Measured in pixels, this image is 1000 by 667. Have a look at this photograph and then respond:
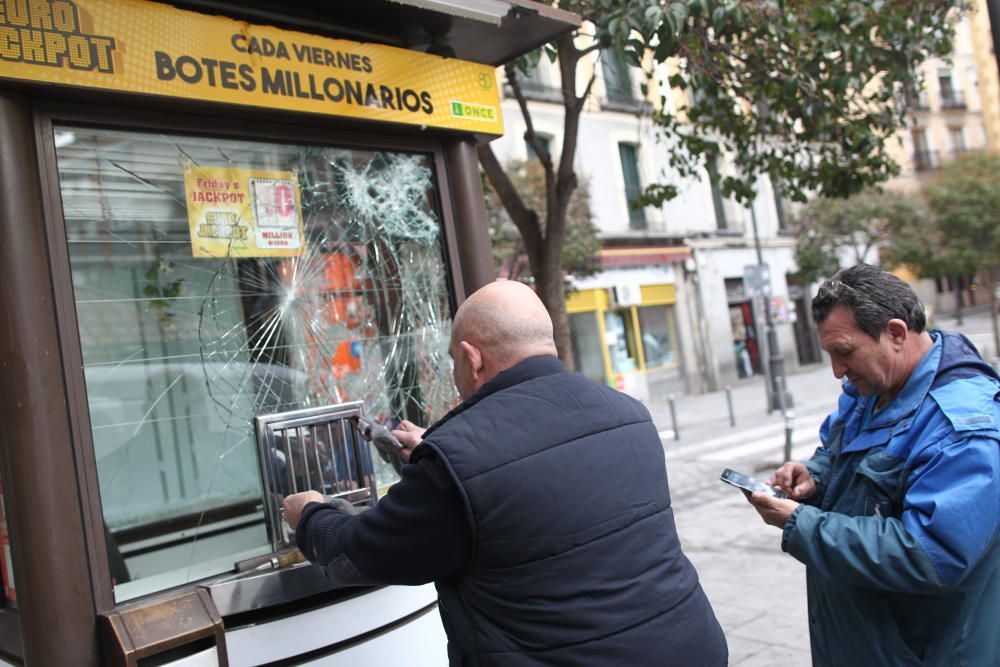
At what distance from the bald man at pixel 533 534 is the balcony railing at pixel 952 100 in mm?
43946

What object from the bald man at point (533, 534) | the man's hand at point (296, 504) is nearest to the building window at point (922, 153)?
the bald man at point (533, 534)

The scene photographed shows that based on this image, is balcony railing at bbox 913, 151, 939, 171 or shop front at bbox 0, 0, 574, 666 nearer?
shop front at bbox 0, 0, 574, 666

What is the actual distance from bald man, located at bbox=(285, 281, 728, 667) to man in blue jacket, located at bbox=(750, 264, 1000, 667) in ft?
1.32

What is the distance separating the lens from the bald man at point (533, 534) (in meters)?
1.58

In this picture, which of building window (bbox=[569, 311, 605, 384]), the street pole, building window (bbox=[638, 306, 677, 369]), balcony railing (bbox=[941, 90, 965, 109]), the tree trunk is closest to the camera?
the tree trunk

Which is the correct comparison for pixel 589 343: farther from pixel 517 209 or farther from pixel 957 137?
pixel 957 137

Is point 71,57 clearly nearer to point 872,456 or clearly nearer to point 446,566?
point 446,566

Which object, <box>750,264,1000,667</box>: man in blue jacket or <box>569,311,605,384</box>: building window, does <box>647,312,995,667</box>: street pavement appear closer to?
<box>750,264,1000,667</box>: man in blue jacket

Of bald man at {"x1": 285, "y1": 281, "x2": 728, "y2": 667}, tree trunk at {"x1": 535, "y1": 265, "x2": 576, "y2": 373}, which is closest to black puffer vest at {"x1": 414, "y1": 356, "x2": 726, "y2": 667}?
bald man at {"x1": 285, "y1": 281, "x2": 728, "y2": 667}

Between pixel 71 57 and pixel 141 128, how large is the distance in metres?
0.34

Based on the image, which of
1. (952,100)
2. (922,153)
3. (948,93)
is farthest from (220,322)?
(952,100)

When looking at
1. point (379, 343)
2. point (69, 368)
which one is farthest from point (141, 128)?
point (379, 343)

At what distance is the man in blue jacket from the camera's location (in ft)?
5.45

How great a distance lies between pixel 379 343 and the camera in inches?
137
